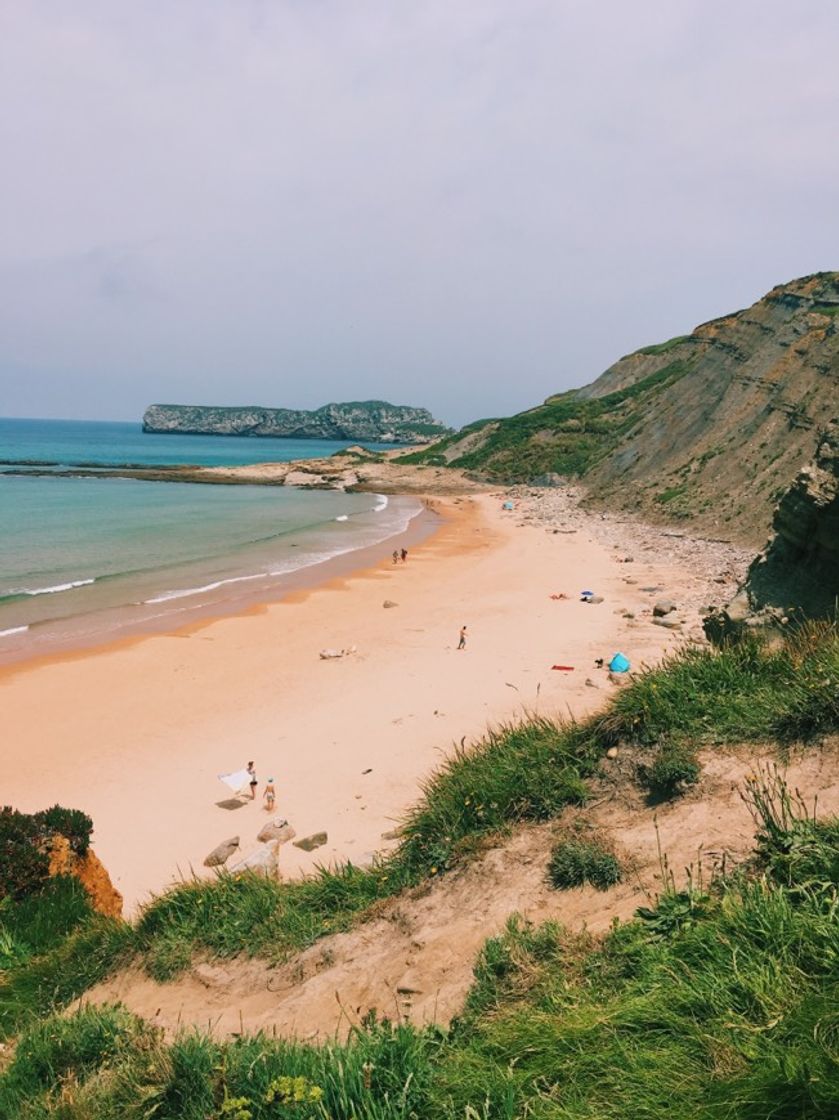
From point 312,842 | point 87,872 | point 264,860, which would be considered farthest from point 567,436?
point 87,872

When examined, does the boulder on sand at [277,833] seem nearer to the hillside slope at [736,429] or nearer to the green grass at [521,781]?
the green grass at [521,781]

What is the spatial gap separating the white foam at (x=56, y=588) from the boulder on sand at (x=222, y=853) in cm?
2212

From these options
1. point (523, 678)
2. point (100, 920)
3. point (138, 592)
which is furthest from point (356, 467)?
point (100, 920)

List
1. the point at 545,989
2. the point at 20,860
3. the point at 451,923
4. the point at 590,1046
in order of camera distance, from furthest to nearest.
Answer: the point at 20,860 < the point at 451,923 < the point at 545,989 < the point at 590,1046

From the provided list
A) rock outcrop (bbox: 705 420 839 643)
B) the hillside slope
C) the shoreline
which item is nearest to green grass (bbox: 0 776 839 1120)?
rock outcrop (bbox: 705 420 839 643)

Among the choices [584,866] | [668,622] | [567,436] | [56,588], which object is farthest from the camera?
[567,436]

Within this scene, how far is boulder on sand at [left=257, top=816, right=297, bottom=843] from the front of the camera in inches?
434

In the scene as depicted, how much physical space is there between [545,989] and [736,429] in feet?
150

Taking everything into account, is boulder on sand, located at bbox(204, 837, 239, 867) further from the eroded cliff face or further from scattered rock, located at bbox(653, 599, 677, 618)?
scattered rock, located at bbox(653, 599, 677, 618)

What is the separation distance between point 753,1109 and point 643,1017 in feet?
2.75

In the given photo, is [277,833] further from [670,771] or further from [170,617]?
[170,617]

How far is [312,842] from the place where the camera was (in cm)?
1069

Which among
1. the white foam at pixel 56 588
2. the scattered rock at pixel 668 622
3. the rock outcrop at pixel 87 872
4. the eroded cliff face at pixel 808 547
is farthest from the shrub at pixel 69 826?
the white foam at pixel 56 588

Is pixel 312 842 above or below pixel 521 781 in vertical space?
below
